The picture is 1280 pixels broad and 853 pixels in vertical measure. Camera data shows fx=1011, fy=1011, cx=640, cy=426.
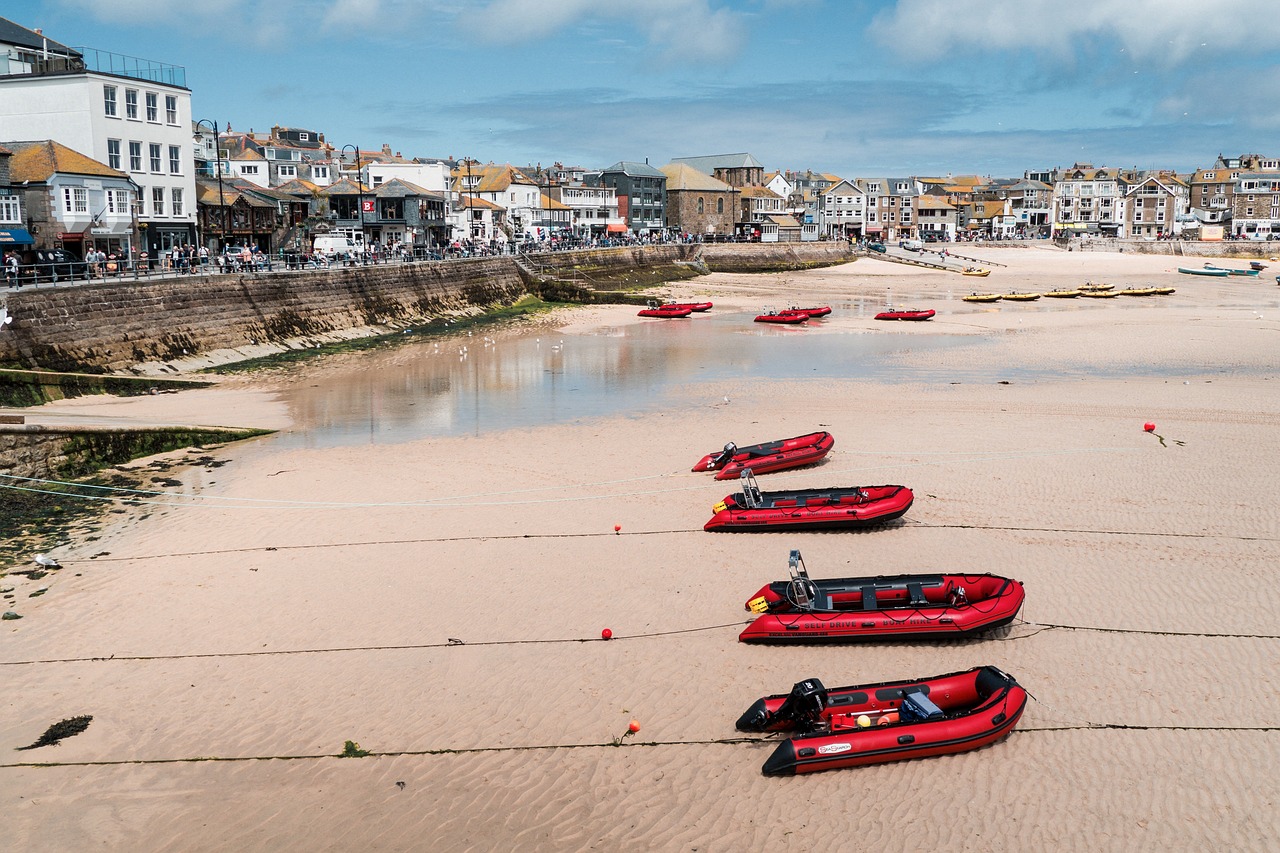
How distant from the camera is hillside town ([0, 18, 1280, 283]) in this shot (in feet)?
118

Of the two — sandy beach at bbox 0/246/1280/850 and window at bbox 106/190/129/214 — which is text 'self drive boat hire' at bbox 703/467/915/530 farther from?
window at bbox 106/190/129/214

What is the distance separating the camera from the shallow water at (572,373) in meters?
24.5

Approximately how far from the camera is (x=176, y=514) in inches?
653

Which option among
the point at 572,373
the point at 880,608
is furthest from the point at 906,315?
the point at 880,608

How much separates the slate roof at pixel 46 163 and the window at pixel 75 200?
611 mm

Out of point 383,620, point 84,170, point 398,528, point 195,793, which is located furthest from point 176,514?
point 84,170

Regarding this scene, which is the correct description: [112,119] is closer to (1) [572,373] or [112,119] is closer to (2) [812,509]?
(1) [572,373]

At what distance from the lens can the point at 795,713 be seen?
31.6ft

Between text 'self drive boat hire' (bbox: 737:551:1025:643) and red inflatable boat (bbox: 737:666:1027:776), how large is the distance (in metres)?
1.54

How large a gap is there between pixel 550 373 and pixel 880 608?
20618 millimetres

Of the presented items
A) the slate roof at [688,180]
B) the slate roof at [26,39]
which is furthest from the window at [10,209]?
the slate roof at [688,180]

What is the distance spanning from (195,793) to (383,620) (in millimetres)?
3670

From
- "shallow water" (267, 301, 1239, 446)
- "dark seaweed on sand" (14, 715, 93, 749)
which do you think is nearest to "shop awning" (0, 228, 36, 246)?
"shallow water" (267, 301, 1239, 446)

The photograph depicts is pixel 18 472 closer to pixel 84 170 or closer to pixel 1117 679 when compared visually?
pixel 1117 679
